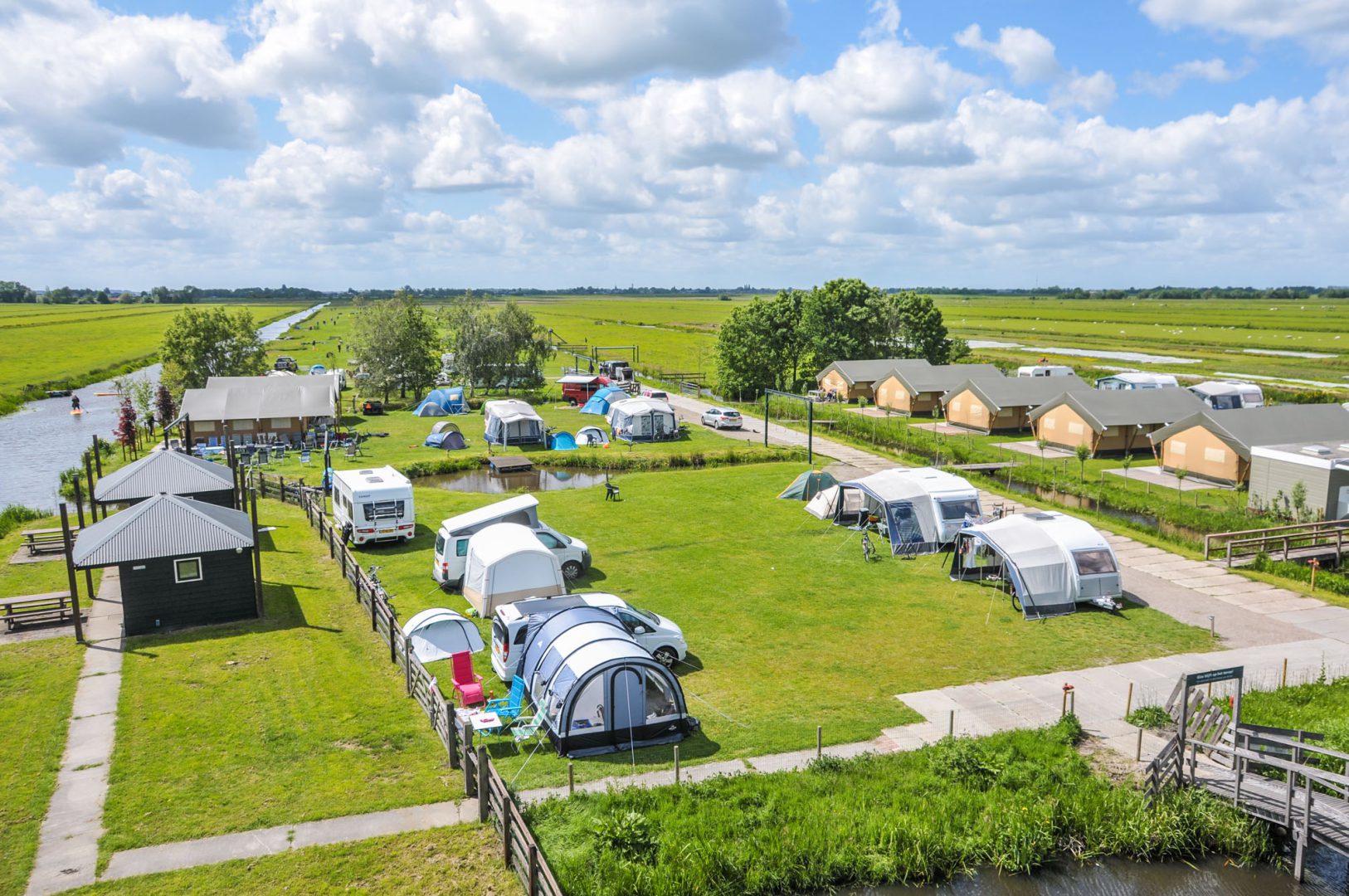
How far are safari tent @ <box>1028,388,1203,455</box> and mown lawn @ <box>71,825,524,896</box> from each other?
129 ft

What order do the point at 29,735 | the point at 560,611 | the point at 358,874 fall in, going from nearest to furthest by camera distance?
the point at 358,874 → the point at 29,735 → the point at 560,611

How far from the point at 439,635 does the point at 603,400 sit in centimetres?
3728

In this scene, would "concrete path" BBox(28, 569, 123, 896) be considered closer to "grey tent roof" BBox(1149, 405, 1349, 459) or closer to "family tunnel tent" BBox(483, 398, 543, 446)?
"family tunnel tent" BBox(483, 398, 543, 446)

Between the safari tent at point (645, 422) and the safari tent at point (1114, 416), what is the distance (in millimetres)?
19903

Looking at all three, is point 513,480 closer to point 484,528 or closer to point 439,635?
point 484,528

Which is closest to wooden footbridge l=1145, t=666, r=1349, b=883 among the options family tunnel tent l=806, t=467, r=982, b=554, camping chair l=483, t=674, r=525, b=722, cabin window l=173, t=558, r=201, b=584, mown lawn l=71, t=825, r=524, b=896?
mown lawn l=71, t=825, r=524, b=896

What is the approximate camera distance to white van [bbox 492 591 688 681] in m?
17.0

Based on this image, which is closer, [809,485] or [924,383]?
[809,485]

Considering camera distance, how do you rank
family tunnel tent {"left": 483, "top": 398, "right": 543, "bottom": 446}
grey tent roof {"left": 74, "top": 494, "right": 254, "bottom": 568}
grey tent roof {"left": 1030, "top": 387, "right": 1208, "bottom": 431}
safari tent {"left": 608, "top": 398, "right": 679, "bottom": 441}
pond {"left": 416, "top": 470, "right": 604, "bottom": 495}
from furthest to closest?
safari tent {"left": 608, "top": 398, "right": 679, "bottom": 441} → family tunnel tent {"left": 483, "top": 398, "right": 543, "bottom": 446} → grey tent roof {"left": 1030, "top": 387, "right": 1208, "bottom": 431} → pond {"left": 416, "top": 470, "right": 604, "bottom": 495} → grey tent roof {"left": 74, "top": 494, "right": 254, "bottom": 568}

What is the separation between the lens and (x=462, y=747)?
13.6 m

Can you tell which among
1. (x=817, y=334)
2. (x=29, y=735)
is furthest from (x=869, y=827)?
(x=817, y=334)

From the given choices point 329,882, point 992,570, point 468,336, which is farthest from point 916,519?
point 468,336

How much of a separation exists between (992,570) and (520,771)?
49.9ft

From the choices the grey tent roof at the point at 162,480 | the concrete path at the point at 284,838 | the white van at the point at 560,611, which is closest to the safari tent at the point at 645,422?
the grey tent roof at the point at 162,480
